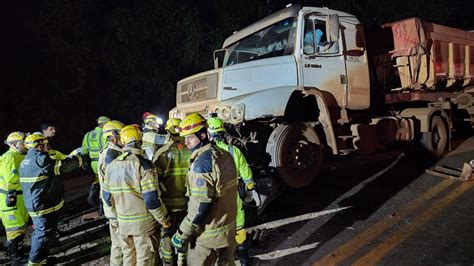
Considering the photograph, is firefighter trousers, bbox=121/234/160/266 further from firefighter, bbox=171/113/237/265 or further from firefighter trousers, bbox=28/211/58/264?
firefighter trousers, bbox=28/211/58/264

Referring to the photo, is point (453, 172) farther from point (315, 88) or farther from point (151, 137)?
point (151, 137)

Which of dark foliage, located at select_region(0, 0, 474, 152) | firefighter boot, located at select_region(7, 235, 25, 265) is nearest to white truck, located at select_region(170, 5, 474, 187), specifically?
firefighter boot, located at select_region(7, 235, 25, 265)

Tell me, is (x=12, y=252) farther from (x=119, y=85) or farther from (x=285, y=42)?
(x=119, y=85)

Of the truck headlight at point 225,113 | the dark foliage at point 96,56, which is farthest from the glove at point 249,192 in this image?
the dark foliage at point 96,56

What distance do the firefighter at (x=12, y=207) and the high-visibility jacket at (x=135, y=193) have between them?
1.68 m

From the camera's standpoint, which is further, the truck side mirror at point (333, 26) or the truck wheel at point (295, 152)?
the truck side mirror at point (333, 26)

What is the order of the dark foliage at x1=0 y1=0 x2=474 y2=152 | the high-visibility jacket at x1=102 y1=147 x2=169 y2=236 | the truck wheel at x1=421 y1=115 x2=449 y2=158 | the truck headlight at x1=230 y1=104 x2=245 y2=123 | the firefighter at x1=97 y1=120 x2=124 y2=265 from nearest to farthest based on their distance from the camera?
the high-visibility jacket at x1=102 y1=147 x2=169 y2=236, the firefighter at x1=97 y1=120 x2=124 y2=265, the truck headlight at x1=230 y1=104 x2=245 y2=123, the truck wheel at x1=421 y1=115 x2=449 y2=158, the dark foliage at x1=0 y1=0 x2=474 y2=152

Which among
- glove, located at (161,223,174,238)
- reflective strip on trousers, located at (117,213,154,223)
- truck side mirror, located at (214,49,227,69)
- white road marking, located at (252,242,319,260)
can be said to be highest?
truck side mirror, located at (214,49,227,69)

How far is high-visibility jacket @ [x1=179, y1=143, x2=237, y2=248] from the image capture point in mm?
2623

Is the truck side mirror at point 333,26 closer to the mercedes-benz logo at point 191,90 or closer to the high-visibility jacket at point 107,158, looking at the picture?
the mercedes-benz logo at point 191,90

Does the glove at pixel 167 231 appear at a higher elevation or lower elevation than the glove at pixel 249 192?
lower

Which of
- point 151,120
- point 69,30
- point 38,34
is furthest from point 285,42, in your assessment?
point 38,34

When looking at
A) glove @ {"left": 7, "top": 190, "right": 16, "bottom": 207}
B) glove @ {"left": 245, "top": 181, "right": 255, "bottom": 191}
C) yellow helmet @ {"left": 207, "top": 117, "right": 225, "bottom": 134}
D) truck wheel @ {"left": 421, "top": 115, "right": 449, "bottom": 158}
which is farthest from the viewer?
truck wheel @ {"left": 421, "top": 115, "right": 449, "bottom": 158}

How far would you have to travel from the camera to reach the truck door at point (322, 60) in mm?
5562
